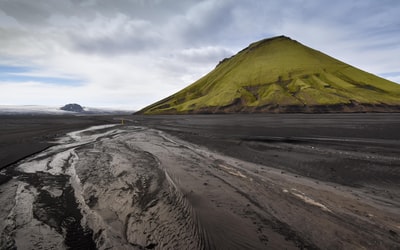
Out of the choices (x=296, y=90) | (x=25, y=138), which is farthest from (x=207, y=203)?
(x=296, y=90)

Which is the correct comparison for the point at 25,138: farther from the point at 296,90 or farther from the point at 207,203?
the point at 296,90

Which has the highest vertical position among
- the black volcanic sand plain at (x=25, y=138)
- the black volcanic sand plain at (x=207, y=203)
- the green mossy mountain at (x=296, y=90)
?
the green mossy mountain at (x=296, y=90)

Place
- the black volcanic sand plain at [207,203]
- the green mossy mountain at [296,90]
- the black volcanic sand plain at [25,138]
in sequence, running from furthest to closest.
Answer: the green mossy mountain at [296,90], the black volcanic sand plain at [25,138], the black volcanic sand plain at [207,203]

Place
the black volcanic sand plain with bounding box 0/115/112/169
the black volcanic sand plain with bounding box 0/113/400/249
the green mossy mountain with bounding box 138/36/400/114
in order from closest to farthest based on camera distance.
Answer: the black volcanic sand plain with bounding box 0/113/400/249, the black volcanic sand plain with bounding box 0/115/112/169, the green mossy mountain with bounding box 138/36/400/114

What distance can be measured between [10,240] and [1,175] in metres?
8.60

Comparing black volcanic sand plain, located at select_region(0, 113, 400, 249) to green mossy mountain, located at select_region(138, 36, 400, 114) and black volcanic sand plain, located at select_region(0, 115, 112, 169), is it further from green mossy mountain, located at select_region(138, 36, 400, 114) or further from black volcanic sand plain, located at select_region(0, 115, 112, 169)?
green mossy mountain, located at select_region(138, 36, 400, 114)

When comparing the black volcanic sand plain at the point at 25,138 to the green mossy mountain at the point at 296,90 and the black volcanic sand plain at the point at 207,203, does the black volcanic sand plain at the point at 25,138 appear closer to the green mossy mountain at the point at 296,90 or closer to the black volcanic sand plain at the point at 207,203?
the black volcanic sand plain at the point at 207,203

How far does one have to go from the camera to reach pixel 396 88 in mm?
140250

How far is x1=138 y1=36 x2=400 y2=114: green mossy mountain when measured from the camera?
366 ft

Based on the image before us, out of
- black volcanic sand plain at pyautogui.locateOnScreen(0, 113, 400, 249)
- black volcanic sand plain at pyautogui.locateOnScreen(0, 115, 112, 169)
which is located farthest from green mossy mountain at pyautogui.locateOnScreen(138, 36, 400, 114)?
black volcanic sand plain at pyautogui.locateOnScreen(0, 113, 400, 249)

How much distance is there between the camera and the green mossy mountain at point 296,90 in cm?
11169

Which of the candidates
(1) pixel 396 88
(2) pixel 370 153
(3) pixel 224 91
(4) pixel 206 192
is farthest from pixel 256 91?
(4) pixel 206 192

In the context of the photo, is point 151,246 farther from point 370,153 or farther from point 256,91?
point 256,91

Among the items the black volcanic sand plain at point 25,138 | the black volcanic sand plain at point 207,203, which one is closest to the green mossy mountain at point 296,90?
the black volcanic sand plain at point 25,138
